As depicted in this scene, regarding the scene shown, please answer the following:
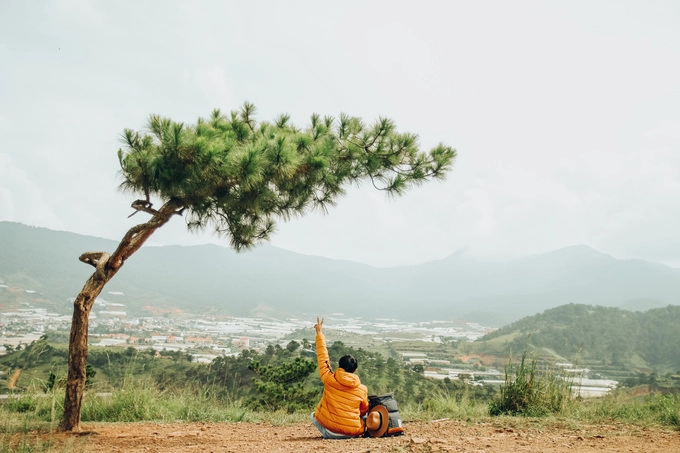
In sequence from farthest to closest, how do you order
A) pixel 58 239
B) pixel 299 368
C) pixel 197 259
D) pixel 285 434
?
pixel 197 259
pixel 58 239
pixel 299 368
pixel 285 434

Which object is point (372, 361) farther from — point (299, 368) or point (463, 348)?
point (463, 348)

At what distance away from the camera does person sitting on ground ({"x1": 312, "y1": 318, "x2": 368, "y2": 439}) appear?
16.4ft

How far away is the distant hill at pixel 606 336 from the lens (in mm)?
31969

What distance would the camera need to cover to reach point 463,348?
126 feet

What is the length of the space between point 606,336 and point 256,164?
37.0 meters

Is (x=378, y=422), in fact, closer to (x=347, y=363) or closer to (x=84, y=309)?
(x=347, y=363)

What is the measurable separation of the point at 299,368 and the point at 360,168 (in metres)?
5.53

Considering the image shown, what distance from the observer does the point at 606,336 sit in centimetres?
3581

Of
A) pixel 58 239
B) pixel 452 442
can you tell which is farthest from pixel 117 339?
pixel 58 239

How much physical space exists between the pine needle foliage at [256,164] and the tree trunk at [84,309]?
19.6 inches

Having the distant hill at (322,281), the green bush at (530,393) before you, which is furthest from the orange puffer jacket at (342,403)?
the distant hill at (322,281)

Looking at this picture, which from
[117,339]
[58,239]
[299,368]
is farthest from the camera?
[58,239]

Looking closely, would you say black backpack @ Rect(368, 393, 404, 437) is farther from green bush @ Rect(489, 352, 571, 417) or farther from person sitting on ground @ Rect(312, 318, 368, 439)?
green bush @ Rect(489, 352, 571, 417)

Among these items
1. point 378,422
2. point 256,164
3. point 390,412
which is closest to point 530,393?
point 390,412
